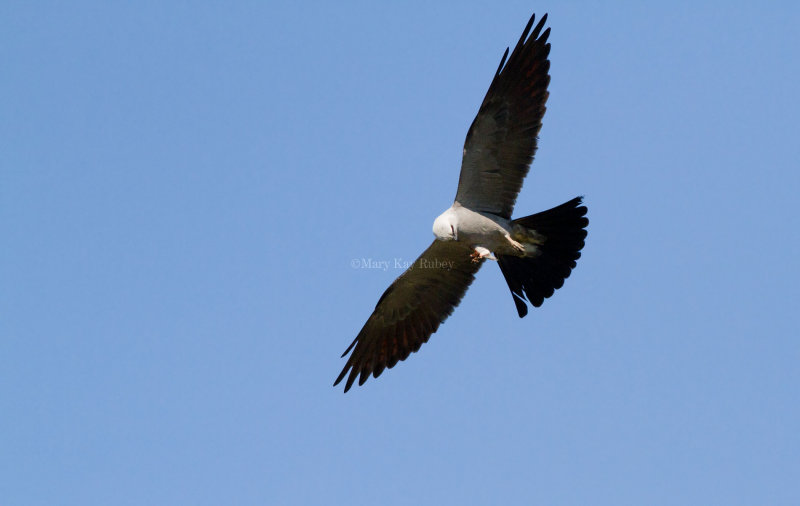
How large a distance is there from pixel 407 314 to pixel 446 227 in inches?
72.6

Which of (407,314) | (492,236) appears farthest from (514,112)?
(407,314)

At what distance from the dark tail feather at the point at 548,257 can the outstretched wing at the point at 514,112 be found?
0.72 metres

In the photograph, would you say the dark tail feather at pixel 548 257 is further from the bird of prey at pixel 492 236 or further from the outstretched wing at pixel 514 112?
the outstretched wing at pixel 514 112

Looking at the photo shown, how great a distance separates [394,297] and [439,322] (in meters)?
0.71

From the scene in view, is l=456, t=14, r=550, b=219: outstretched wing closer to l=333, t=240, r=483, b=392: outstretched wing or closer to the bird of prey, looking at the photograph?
the bird of prey

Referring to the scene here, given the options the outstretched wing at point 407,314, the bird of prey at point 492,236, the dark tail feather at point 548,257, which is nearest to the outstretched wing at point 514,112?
the bird of prey at point 492,236

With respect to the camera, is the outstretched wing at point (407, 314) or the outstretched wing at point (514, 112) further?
the outstretched wing at point (407, 314)

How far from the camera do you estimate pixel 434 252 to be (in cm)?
1177

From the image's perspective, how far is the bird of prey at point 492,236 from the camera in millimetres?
10422

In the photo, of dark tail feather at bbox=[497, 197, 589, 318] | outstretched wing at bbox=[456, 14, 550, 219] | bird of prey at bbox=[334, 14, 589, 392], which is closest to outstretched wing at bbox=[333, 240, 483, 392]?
bird of prey at bbox=[334, 14, 589, 392]

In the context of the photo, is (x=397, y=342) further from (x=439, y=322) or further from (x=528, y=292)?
(x=528, y=292)

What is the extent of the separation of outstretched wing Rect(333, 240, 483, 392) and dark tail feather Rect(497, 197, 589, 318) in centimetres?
82

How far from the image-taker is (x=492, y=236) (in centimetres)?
1117

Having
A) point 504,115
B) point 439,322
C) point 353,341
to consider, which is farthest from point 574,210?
point 353,341
